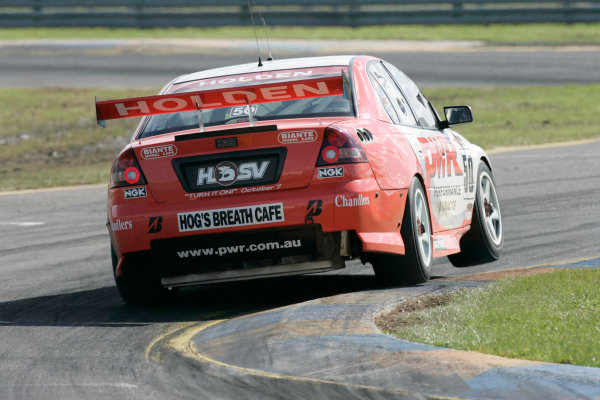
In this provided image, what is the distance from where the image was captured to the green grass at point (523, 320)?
202 inches

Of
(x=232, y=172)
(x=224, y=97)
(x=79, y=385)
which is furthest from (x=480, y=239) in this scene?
(x=79, y=385)

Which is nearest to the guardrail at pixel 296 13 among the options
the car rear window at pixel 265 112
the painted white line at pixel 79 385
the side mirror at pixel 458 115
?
the side mirror at pixel 458 115

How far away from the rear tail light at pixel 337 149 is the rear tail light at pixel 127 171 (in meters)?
1.08

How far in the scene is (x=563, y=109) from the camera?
2338 centimetres

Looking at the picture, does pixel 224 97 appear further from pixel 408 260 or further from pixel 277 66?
pixel 408 260

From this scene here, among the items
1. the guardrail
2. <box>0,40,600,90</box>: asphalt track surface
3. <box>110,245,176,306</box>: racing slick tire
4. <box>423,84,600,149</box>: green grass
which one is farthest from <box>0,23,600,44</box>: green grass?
<box>110,245,176,306</box>: racing slick tire

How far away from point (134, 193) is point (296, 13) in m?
30.2

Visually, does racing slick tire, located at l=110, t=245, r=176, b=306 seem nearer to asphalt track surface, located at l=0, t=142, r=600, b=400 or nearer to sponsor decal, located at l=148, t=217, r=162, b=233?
asphalt track surface, located at l=0, t=142, r=600, b=400

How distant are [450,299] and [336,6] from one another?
3085 centimetres

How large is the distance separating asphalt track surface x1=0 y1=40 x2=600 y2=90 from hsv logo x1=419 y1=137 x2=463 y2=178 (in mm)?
17657

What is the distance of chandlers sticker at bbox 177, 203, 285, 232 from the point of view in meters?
6.95

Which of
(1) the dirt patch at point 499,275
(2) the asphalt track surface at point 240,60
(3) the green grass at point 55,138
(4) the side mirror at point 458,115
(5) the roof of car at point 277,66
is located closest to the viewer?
(1) the dirt patch at point 499,275

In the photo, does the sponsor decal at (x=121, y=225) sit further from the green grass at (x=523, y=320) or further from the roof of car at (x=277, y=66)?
the green grass at (x=523, y=320)

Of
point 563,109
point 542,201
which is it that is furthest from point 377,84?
point 563,109
